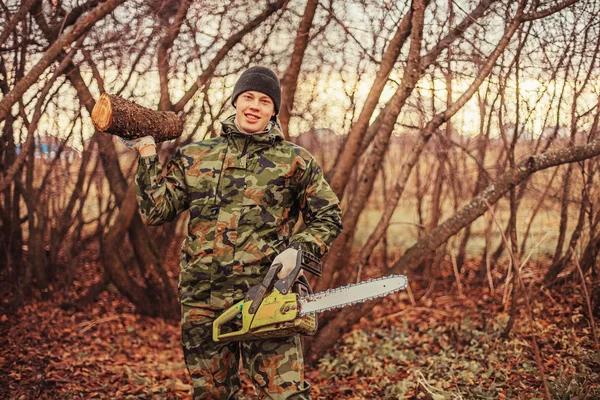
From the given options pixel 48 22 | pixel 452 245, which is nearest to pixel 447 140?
pixel 452 245

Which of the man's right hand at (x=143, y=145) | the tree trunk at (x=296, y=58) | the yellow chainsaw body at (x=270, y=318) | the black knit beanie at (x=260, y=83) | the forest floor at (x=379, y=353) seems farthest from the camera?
the tree trunk at (x=296, y=58)

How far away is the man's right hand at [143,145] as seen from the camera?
2.74 meters

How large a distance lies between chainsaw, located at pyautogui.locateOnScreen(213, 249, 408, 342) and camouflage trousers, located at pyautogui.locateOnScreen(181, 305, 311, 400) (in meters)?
0.13

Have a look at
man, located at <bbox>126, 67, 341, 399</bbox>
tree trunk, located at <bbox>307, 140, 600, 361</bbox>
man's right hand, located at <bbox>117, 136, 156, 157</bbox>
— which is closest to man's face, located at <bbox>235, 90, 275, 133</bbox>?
man, located at <bbox>126, 67, 341, 399</bbox>

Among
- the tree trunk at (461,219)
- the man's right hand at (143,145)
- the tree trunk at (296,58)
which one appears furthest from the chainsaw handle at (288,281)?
the tree trunk at (296,58)

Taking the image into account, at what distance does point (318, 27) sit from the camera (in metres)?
5.36

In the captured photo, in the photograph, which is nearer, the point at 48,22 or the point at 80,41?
the point at 80,41

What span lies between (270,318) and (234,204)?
0.59 meters

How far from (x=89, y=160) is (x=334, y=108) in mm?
2862

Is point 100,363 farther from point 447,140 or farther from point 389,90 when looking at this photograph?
point 447,140

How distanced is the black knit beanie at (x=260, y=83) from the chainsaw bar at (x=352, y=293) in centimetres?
105

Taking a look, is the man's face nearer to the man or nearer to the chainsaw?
the man

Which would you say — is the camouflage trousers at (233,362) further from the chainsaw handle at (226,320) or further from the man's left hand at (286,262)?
the man's left hand at (286,262)

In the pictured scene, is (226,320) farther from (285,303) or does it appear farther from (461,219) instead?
(461,219)
